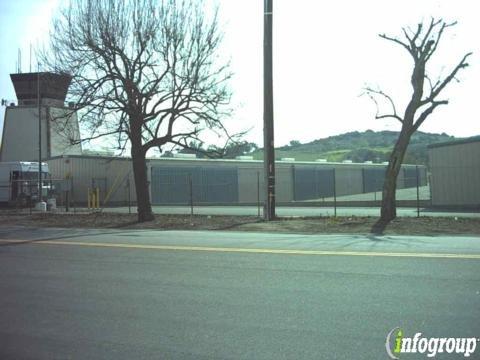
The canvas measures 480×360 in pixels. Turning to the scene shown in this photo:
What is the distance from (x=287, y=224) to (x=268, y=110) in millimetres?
4913

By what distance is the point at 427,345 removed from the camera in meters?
5.27

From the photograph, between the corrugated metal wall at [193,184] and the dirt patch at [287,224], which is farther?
the corrugated metal wall at [193,184]

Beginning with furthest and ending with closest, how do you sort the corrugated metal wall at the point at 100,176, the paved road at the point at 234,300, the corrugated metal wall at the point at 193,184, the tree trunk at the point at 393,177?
the corrugated metal wall at the point at 100,176
the corrugated metal wall at the point at 193,184
the tree trunk at the point at 393,177
the paved road at the point at 234,300

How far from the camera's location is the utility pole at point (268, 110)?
829 inches

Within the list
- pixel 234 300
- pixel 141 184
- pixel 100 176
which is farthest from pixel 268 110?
pixel 100 176

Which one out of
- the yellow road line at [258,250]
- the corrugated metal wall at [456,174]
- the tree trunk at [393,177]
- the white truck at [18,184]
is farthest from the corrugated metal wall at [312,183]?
the yellow road line at [258,250]

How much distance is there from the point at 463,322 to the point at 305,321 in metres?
1.69

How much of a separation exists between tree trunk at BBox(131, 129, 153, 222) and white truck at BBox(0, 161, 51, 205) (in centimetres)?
1462

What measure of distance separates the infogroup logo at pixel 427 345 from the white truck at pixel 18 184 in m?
32.6

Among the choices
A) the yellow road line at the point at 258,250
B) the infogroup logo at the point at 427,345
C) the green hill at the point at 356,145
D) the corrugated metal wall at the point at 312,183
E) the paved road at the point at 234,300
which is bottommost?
the infogroup logo at the point at 427,345

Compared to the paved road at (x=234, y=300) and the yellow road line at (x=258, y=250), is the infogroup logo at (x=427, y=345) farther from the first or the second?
the yellow road line at (x=258, y=250)

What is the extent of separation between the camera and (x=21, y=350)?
549 cm

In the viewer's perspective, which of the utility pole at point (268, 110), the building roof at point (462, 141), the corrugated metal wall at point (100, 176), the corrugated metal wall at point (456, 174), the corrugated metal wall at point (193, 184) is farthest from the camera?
the corrugated metal wall at point (100, 176)

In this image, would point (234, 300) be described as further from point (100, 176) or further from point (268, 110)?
point (100, 176)
